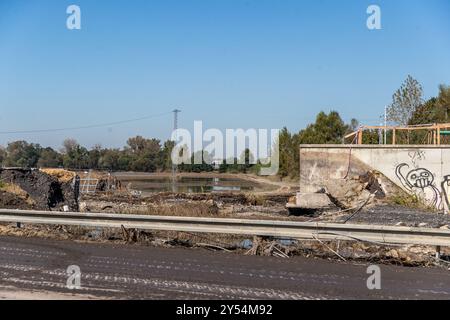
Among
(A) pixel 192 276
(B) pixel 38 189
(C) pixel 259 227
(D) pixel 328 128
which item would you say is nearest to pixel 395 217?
(C) pixel 259 227

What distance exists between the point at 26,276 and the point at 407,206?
1531cm

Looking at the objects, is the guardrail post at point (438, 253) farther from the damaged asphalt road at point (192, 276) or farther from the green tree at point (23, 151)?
the green tree at point (23, 151)

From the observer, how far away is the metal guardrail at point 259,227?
969 centimetres

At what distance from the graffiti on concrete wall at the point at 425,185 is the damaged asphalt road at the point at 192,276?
12335 millimetres

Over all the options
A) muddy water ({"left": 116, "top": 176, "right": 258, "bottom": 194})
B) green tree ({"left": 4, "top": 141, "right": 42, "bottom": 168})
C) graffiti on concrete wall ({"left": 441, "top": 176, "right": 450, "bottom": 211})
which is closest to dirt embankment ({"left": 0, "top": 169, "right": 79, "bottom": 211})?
graffiti on concrete wall ({"left": 441, "top": 176, "right": 450, "bottom": 211})

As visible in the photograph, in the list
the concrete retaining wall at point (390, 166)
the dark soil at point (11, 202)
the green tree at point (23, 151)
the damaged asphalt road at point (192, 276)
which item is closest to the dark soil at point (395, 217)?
the concrete retaining wall at point (390, 166)

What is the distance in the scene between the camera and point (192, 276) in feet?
27.6

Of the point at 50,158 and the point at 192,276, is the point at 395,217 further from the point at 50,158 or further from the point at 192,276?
the point at 50,158

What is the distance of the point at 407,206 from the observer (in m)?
20.1

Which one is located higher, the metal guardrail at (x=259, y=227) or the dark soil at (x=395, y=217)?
the metal guardrail at (x=259, y=227)

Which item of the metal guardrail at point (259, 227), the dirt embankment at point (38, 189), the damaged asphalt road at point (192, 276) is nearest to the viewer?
the damaged asphalt road at point (192, 276)

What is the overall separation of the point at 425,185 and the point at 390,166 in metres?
1.52
